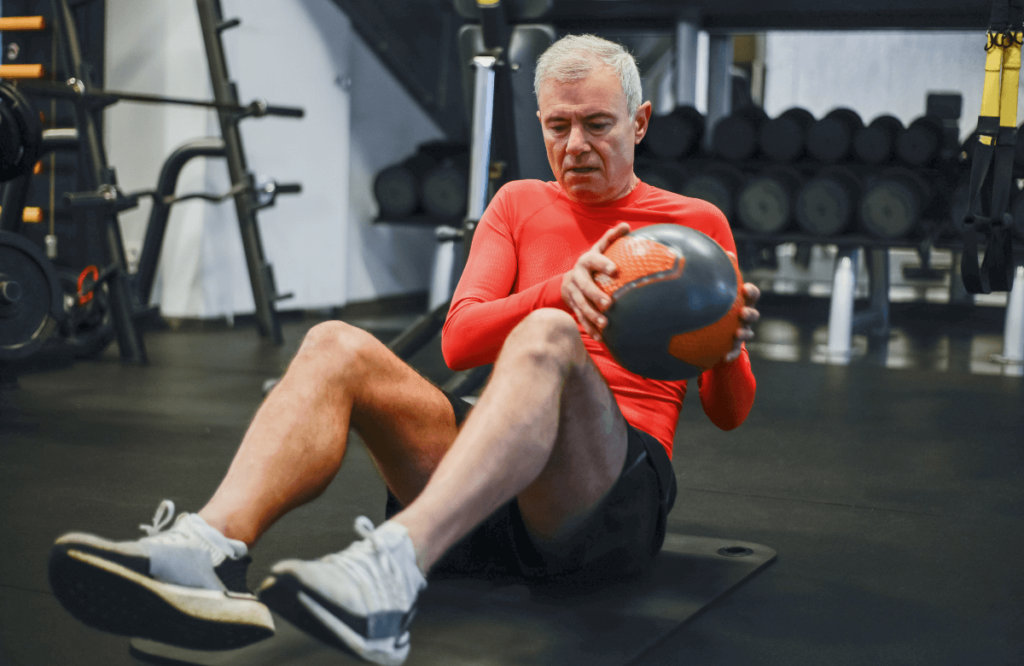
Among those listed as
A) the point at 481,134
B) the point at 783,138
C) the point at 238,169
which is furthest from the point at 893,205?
the point at 238,169

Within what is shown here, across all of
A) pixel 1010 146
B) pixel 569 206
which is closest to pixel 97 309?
pixel 569 206

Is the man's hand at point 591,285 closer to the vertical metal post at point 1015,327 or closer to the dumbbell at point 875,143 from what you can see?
the vertical metal post at point 1015,327

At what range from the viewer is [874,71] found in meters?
7.64

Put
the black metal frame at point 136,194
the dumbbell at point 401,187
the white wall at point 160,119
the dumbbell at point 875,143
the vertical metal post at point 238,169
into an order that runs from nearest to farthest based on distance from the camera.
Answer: the black metal frame at point 136,194 < the vertical metal post at point 238,169 < the white wall at point 160,119 < the dumbbell at point 875,143 < the dumbbell at point 401,187

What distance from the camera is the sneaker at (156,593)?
1.01 meters

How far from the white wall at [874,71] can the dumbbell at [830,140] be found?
99.5 inches

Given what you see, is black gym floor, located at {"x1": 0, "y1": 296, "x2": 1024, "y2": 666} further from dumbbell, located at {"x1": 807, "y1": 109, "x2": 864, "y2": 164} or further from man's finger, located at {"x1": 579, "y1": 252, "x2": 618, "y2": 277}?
dumbbell, located at {"x1": 807, "y1": 109, "x2": 864, "y2": 164}

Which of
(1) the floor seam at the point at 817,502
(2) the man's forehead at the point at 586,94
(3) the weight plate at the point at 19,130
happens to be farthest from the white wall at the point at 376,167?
(2) the man's forehead at the point at 586,94

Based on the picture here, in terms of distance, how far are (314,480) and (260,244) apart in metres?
3.28

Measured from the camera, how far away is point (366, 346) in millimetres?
1300

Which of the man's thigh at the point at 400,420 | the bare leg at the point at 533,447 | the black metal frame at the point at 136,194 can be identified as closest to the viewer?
the bare leg at the point at 533,447

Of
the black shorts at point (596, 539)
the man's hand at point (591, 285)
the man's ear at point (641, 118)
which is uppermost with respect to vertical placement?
the man's ear at point (641, 118)

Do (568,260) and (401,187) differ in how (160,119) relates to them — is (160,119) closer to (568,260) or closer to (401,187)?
(401,187)

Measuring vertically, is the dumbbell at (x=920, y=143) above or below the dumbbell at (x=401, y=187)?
above
